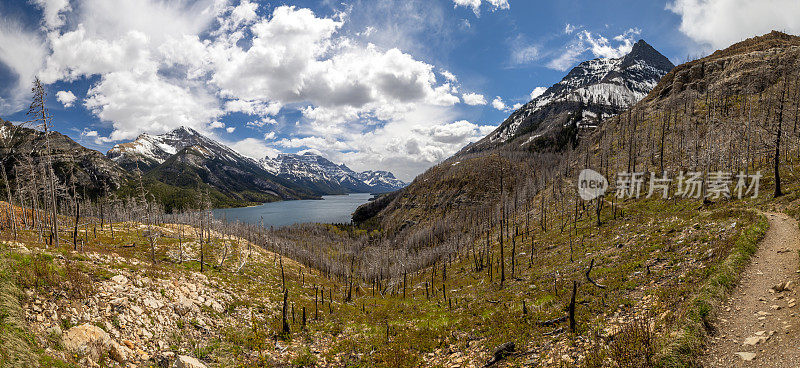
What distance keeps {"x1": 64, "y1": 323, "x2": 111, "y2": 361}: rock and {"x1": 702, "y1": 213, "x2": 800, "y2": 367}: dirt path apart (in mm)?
28277

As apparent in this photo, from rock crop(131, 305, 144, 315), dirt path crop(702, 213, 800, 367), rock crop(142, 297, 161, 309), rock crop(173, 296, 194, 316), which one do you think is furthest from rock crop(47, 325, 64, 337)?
dirt path crop(702, 213, 800, 367)

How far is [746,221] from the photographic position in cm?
2656

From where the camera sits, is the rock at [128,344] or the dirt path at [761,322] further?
the rock at [128,344]

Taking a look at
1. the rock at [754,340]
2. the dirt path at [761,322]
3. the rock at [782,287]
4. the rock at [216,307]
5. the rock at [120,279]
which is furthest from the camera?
the rock at [216,307]

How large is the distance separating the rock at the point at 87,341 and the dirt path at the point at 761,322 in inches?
1113

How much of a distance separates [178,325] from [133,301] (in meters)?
3.40

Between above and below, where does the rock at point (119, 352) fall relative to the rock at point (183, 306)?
above

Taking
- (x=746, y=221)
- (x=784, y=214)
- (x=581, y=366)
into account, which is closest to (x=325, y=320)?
(x=581, y=366)

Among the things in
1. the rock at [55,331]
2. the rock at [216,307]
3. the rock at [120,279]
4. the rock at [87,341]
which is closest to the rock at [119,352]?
the rock at [87,341]

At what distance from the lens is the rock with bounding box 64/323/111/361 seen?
44.3 ft

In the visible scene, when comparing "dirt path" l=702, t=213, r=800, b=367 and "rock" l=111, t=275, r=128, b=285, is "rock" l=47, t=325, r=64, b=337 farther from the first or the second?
"dirt path" l=702, t=213, r=800, b=367

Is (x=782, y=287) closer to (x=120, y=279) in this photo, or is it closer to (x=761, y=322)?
(x=761, y=322)

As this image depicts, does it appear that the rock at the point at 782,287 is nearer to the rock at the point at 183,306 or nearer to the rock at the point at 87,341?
the rock at the point at 87,341

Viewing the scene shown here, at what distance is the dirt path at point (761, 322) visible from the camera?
10734 mm
